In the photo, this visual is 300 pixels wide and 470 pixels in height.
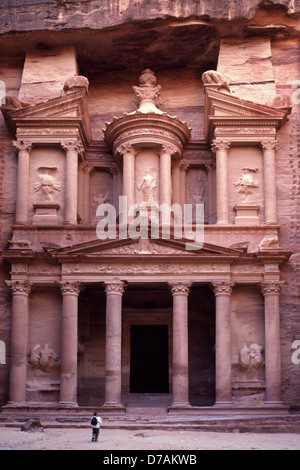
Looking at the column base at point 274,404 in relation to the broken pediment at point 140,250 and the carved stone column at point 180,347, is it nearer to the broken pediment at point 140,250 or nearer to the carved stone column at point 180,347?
the carved stone column at point 180,347

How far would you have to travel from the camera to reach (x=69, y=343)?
25.9 m

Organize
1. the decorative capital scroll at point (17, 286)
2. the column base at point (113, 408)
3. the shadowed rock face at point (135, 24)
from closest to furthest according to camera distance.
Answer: the column base at point (113, 408) < the decorative capital scroll at point (17, 286) < the shadowed rock face at point (135, 24)

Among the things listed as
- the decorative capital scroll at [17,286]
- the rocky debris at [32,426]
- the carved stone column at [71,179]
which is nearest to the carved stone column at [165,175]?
the carved stone column at [71,179]

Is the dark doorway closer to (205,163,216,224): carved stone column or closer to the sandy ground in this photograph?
(205,163,216,224): carved stone column

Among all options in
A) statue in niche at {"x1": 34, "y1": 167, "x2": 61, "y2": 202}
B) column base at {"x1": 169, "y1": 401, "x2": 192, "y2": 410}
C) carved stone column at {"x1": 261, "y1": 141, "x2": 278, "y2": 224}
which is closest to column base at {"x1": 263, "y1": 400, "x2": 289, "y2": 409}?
column base at {"x1": 169, "y1": 401, "x2": 192, "y2": 410}

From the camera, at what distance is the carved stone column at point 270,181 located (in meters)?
27.5

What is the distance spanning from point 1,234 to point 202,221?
7.75 meters

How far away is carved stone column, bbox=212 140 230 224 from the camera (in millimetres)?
27705

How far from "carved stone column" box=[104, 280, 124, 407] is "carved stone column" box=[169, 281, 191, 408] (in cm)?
184

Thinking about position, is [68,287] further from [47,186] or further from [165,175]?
[165,175]

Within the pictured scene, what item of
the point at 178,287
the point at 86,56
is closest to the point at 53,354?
the point at 178,287

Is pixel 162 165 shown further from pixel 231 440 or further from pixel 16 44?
pixel 231 440

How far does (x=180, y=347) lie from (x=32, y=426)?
5804mm

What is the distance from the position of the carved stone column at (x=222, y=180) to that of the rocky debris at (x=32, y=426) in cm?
967
